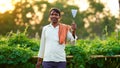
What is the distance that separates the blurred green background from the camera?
72750 millimetres

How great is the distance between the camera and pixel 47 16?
247 ft

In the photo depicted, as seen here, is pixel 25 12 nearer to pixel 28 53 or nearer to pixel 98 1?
pixel 98 1

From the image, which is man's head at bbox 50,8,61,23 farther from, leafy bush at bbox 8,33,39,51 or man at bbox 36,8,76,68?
leafy bush at bbox 8,33,39,51

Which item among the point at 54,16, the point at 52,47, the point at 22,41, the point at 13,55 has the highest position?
the point at 54,16

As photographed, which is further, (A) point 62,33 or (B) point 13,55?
(B) point 13,55

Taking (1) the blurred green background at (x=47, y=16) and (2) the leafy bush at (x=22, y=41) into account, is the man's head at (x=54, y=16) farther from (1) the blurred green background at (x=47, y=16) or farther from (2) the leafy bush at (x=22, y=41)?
(1) the blurred green background at (x=47, y=16)

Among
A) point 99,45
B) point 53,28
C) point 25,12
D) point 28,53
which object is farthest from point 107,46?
point 25,12

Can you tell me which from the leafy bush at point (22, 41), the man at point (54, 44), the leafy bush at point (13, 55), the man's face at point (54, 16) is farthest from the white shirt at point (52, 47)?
the leafy bush at point (22, 41)

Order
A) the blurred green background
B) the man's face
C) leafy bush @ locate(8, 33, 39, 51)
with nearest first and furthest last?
the man's face, leafy bush @ locate(8, 33, 39, 51), the blurred green background

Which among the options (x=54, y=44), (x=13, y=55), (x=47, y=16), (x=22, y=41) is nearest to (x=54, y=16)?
(x=54, y=44)

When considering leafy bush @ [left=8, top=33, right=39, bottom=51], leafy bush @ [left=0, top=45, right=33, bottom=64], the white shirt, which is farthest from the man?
leafy bush @ [left=8, top=33, right=39, bottom=51]

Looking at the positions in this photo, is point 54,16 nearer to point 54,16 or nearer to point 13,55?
point 54,16

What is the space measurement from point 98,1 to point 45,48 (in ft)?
237

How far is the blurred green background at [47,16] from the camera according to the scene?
7275 cm
